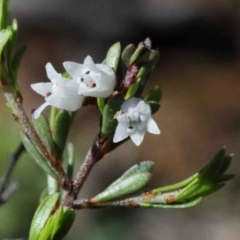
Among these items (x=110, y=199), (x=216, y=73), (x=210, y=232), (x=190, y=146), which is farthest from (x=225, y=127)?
(x=110, y=199)

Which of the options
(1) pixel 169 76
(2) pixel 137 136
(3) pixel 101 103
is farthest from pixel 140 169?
(1) pixel 169 76

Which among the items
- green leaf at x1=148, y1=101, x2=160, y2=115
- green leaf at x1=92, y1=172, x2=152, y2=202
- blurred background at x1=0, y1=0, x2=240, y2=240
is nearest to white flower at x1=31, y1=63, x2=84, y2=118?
green leaf at x1=148, y1=101, x2=160, y2=115

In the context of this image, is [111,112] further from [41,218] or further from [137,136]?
[41,218]

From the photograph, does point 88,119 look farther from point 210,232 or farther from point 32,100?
point 210,232

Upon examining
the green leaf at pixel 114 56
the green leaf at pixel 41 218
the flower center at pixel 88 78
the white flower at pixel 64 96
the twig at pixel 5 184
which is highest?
the green leaf at pixel 114 56

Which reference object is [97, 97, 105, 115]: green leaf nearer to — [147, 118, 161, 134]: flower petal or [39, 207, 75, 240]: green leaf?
[147, 118, 161, 134]: flower petal

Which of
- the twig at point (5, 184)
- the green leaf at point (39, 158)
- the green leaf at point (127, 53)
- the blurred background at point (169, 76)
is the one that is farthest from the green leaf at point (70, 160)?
the blurred background at point (169, 76)

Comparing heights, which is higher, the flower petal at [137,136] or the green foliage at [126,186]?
the flower petal at [137,136]

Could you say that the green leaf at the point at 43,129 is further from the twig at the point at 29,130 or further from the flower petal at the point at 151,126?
the flower petal at the point at 151,126
